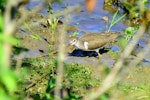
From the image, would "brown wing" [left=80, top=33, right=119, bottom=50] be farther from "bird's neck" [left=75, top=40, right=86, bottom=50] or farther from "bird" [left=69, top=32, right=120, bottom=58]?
"bird's neck" [left=75, top=40, right=86, bottom=50]

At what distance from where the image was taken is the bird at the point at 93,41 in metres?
8.30

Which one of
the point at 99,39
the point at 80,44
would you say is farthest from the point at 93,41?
the point at 80,44

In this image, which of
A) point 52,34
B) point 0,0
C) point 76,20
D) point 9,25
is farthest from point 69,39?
point 9,25

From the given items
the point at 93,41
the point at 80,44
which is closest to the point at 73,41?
the point at 80,44

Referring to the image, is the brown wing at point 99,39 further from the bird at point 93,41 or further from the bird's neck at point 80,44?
the bird's neck at point 80,44

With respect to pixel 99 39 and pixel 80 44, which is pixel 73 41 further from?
pixel 99 39

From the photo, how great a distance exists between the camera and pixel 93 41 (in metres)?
8.36

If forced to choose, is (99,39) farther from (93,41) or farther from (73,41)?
(73,41)

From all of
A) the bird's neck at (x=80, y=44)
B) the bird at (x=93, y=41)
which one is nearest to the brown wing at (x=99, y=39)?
the bird at (x=93, y=41)

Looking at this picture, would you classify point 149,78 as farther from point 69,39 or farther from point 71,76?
point 69,39

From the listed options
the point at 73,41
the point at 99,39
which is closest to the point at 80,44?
the point at 73,41

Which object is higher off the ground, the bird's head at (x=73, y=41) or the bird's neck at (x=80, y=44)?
the bird's head at (x=73, y=41)

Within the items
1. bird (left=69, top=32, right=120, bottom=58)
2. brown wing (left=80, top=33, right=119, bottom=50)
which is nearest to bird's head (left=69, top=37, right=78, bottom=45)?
bird (left=69, top=32, right=120, bottom=58)

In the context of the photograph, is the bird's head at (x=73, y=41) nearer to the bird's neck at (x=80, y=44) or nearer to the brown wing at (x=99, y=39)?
the bird's neck at (x=80, y=44)
